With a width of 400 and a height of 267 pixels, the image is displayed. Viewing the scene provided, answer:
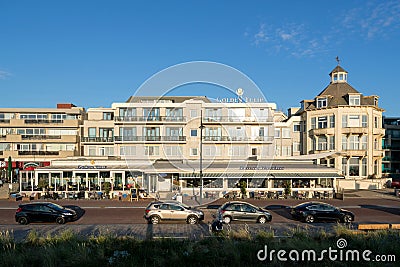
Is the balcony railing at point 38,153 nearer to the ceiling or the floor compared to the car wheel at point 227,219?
nearer to the ceiling

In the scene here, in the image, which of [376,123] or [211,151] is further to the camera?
[211,151]

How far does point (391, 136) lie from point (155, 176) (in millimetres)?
48579

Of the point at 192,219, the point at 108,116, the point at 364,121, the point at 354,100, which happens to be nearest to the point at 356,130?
the point at 364,121

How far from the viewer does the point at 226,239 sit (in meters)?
12.9

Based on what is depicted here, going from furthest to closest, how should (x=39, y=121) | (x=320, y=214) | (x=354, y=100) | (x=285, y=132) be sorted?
(x=285, y=132) < (x=39, y=121) < (x=354, y=100) < (x=320, y=214)

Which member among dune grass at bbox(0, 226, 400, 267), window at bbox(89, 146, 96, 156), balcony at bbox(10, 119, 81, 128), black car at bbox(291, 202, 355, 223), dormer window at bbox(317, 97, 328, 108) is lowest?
black car at bbox(291, 202, 355, 223)

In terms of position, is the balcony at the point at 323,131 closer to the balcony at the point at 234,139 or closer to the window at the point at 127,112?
the balcony at the point at 234,139

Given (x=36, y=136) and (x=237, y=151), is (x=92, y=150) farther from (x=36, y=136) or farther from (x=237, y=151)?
(x=237, y=151)

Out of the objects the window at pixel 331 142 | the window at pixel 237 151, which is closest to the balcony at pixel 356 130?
the window at pixel 331 142

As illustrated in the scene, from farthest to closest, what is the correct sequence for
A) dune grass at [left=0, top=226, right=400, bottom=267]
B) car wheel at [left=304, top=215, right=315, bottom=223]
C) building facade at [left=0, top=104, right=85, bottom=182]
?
1. building facade at [left=0, top=104, right=85, bottom=182]
2. car wheel at [left=304, top=215, right=315, bottom=223]
3. dune grass at [left=0, top=226, right=400, bottom=267]

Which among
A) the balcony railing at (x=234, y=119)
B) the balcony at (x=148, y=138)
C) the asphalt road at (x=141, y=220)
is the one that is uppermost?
the balcony railing at (x=234, y=119)

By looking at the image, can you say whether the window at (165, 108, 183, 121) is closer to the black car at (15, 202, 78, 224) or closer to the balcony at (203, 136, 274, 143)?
the balcony at (203, 136, 274, 143)

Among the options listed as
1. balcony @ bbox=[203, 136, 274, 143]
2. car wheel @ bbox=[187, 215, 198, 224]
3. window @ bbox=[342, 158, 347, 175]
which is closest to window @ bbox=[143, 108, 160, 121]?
balcony @ bbox=[203, 136, 274, 143]

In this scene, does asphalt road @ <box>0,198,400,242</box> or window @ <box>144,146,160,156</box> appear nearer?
asphalt road @ <box>0,198,400,242</box>
